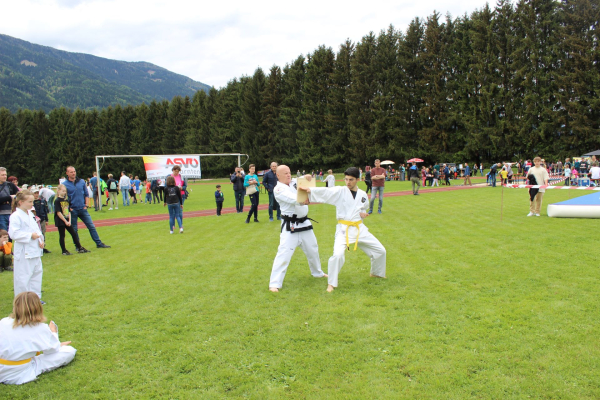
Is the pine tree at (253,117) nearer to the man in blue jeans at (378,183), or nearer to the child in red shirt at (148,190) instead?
the child in red shirt at (148,190)

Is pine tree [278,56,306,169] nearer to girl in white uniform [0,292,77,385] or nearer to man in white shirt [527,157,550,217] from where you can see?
man in white shirt [527,157,550,217]

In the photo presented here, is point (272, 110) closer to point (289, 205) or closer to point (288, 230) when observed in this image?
point (289, 205)

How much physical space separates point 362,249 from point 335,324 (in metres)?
1.88

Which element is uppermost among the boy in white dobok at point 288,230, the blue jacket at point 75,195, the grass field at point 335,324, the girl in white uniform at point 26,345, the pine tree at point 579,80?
the pine tree at point 579,80

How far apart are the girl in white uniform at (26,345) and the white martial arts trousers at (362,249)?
362 cm

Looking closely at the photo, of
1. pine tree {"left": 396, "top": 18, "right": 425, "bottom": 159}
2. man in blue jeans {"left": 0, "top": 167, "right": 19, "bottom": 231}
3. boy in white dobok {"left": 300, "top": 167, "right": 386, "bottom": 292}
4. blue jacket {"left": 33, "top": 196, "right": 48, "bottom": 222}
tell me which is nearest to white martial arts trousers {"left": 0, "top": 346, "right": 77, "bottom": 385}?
boy in white dobok {"left": 300, "top": 167, "right": 386, "bottom": 292}

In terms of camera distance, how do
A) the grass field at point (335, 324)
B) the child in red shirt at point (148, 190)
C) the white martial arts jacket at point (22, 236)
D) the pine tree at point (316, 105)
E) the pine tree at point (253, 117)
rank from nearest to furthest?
the grass field at point (335, 324) < the white martial arts jacket at point (22, 236) < the child in red shirt at point (148, 190) < the pine tree at point (316, 105) < the pine tree at point (253, 117)

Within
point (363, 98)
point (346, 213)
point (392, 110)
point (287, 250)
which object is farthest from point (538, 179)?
point (363, 98)

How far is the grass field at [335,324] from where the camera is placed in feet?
11.6

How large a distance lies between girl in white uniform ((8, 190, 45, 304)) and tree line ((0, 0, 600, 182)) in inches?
1745

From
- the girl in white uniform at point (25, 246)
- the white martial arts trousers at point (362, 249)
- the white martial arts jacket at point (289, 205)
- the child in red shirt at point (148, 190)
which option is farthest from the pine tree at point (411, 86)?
the girl in white uniform at point (25, 246)

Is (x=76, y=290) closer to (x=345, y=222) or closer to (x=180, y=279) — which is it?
(x=180, y=279)

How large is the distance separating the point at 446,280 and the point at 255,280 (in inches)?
126

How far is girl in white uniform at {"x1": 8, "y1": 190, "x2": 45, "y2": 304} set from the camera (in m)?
5.57
